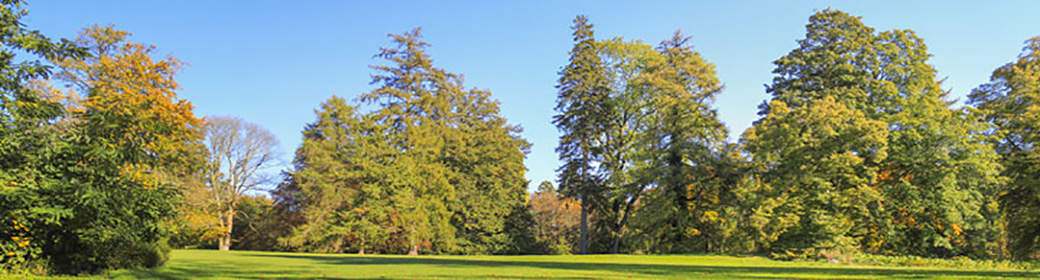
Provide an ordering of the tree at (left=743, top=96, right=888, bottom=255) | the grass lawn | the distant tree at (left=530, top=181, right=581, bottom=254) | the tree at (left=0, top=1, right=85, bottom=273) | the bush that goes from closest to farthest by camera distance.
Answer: the tree at (left=0, top=1, right=85, bottom=273), the grass lawn, the bush, the tree at (left=743, top=96, right=888, bottom=255), the distant tree at (left=530, top=181, right=581, bottom=254)

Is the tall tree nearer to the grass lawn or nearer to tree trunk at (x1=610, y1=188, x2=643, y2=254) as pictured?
tree trunk at (x1=610, y1=188, x2=643, y2=254)

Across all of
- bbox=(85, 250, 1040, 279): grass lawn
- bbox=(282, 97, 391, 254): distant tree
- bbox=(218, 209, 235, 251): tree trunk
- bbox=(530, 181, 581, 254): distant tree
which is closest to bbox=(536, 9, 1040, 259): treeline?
Answer: bbox=(85, 250, 1040, 279): grass lawn

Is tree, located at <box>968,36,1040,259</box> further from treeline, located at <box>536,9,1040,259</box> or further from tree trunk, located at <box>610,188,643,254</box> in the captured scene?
tree trunk, located at <box>610,188,643,254</box>

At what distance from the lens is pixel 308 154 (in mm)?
40125

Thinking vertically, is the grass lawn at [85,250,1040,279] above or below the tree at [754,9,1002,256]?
below

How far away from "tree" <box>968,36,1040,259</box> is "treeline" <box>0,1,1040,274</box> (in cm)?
13

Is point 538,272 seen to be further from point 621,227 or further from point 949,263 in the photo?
point 621,227

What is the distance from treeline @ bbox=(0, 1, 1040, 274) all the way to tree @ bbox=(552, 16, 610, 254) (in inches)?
5.0

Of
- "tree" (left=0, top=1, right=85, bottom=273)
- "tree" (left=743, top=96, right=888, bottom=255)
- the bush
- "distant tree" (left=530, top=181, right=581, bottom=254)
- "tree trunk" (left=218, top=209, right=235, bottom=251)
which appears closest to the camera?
"tree" (left=0, top=1, right=85, bottom=273)

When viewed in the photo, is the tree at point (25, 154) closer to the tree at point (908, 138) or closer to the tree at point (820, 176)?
the tree at point (820, 176)

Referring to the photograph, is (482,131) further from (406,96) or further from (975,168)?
(975,168)

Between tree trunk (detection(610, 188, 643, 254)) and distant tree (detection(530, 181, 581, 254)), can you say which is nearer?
tree trunk (detection(610, 188, 643, 254))

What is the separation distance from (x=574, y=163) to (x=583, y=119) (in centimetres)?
274

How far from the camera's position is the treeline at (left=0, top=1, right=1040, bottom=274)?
1220cm
